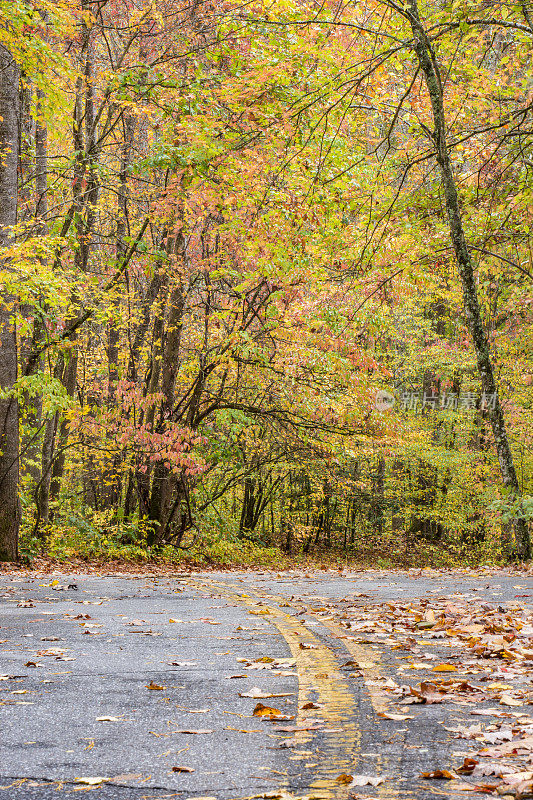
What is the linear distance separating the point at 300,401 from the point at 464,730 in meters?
13.9

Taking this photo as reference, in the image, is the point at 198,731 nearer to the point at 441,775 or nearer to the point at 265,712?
the point at 265,712

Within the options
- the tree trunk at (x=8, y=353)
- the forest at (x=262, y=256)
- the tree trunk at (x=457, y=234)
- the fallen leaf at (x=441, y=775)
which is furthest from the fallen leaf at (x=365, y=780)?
the tree trunk at (x=8, y=353)

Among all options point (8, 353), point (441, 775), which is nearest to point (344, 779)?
point (441, 775)

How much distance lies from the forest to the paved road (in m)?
4.97

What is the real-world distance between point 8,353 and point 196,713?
10.4 m

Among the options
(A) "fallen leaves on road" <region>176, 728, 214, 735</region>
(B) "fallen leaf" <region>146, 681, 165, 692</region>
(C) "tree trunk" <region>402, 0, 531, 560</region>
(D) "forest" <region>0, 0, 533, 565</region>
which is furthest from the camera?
(D) "forest" <region>0, 0, 533, 565</region>

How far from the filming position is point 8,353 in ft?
41.6

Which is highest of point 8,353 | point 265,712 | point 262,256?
point 262,256

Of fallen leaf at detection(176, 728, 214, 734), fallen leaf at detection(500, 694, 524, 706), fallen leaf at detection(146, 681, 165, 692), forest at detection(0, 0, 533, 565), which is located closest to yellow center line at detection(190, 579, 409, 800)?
fallen leaf at detection(176, 728, 214, 734)

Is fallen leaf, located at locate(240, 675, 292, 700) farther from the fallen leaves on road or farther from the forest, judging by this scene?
the forest

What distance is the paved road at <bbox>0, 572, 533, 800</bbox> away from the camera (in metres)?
2.57

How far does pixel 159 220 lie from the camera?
15.8 metres

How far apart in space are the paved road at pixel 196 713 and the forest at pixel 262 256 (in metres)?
4.97

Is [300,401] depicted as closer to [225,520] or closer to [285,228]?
[285,228]
